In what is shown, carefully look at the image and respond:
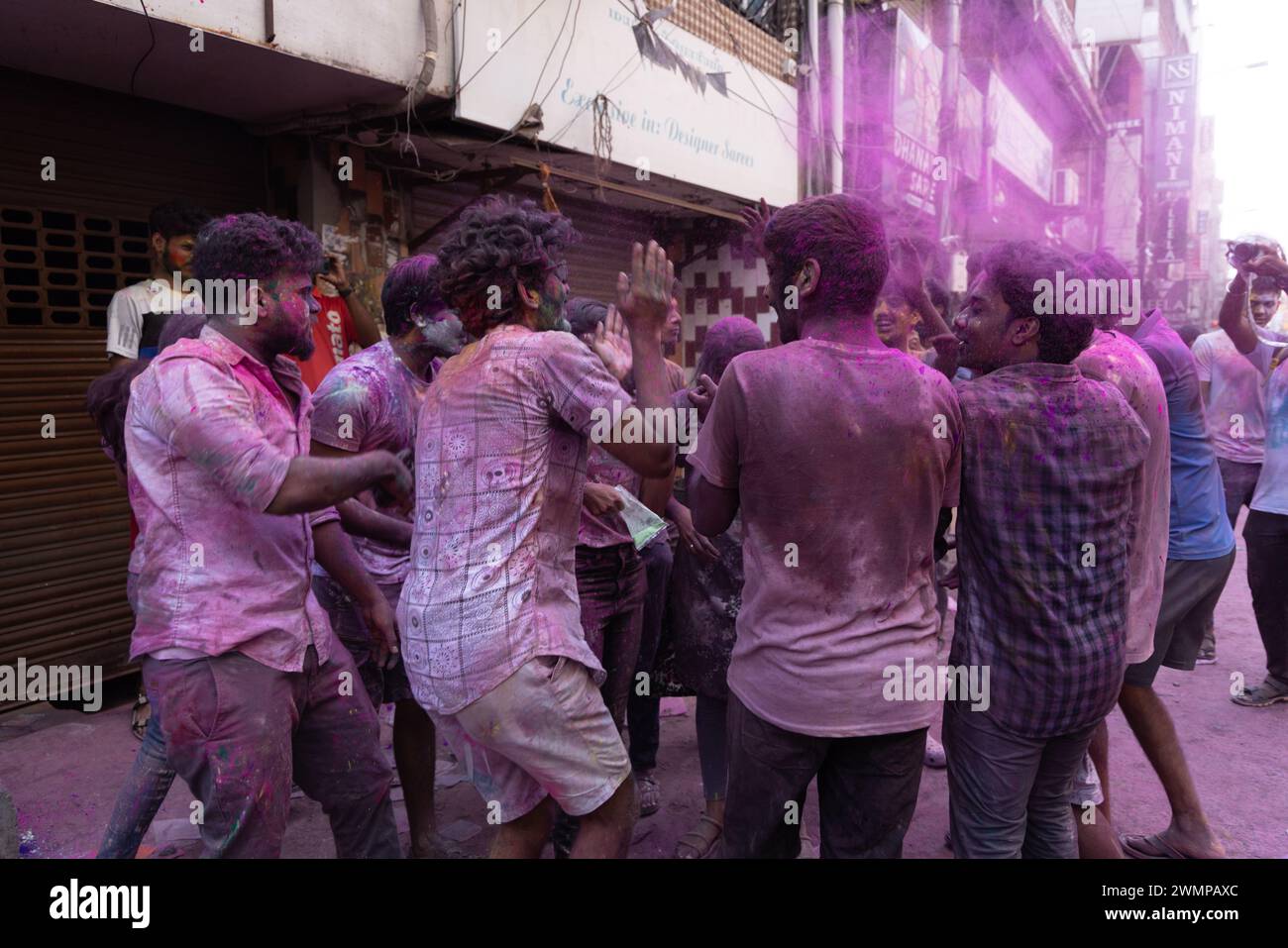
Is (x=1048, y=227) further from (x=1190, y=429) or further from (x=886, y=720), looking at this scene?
(x=886, y=720)

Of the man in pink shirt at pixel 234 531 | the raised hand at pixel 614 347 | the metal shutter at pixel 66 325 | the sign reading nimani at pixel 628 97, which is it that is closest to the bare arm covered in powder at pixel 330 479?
the man in pink shirt at pixel 234 531

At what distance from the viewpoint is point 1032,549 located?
2188 millimetres

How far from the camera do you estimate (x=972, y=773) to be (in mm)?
2301

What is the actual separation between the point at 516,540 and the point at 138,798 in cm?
160

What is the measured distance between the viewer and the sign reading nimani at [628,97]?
5.60 meters

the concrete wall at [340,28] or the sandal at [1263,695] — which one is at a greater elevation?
the concrete wall at [340,28]

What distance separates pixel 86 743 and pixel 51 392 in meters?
1.91

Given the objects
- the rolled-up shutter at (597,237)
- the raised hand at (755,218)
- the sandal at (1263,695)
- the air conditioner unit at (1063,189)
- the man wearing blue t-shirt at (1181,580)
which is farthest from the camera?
the air conditioner unit at (1063,189)

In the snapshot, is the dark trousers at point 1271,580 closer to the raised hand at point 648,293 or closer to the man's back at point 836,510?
the man's back at point 836,510

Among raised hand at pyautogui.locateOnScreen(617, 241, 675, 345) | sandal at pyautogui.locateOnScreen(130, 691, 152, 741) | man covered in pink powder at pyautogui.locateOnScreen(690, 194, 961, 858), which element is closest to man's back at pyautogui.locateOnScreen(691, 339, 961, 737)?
man covered in pink powder at pyautogui.locateOnScreen(690, 194, 961, 858)

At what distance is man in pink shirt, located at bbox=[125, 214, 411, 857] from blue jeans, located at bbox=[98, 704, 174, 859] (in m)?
0.53

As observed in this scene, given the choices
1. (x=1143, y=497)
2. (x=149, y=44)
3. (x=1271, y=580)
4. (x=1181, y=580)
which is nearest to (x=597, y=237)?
(x=149, y=44)

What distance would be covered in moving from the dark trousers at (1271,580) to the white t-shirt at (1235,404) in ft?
2.80

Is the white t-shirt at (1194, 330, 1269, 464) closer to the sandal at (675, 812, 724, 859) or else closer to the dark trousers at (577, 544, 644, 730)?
the sandal at (675, 812, 724, 859)
